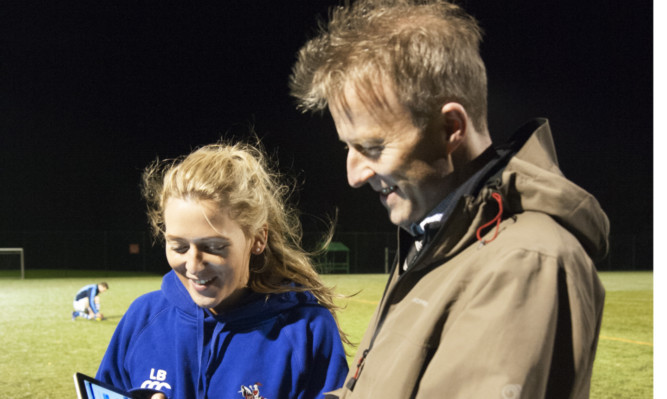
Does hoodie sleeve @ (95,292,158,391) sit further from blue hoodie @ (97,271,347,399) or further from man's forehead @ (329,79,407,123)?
man's forehead @ (329,79,407,123)

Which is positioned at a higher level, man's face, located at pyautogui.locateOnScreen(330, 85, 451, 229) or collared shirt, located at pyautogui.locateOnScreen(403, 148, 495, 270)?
man's face, located at pyautogui.locateOnScreen(330, 85, 451, 229)

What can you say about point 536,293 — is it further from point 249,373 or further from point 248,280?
point 248,280

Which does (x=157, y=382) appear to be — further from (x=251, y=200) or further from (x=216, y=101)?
(x=216, y=101)

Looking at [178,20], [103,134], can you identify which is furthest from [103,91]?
[178,20]

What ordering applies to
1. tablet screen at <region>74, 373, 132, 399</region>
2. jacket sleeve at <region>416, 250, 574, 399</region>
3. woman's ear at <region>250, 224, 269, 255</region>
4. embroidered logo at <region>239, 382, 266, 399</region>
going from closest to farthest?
jacket sleeve at <region>416, 250, 574, 399</region>, tablet screen at <region>74, 373, 132, 399</region>, embroidered logo at <region>239, 382, 266, 399</region>, woman's ear at <region>250, 224, 269, 255</region>

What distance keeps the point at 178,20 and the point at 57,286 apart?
15.9 m

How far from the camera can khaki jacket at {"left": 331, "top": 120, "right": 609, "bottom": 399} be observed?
3.20ft

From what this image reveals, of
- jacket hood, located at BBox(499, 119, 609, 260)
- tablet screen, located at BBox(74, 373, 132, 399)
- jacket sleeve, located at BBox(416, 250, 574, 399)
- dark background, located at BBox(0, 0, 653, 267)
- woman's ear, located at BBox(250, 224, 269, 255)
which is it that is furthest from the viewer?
dark background, located at BBox(0, 0, 653, 267)

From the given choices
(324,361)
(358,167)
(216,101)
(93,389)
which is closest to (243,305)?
(324,361)

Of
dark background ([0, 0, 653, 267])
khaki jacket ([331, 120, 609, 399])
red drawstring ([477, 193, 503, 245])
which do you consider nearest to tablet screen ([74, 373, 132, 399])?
khaki jacket ([331, 120, 609, 399])

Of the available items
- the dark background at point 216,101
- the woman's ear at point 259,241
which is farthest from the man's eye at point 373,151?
the dark background at point 216,101

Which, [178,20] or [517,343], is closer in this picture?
[517,343]

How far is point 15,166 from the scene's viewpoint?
34.4 metres

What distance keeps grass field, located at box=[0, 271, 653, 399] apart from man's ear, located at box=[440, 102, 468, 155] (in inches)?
86.1
